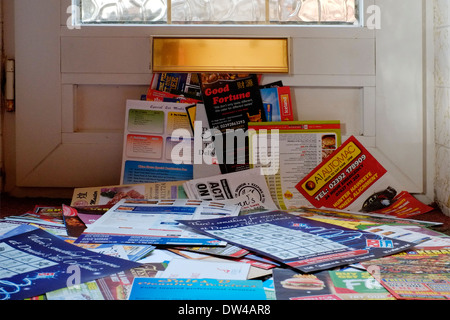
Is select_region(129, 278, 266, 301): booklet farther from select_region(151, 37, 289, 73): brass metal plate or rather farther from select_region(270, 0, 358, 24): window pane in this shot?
select_region(270, 0, 358, 24): window pane

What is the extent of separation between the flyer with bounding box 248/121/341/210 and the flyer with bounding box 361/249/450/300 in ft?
1.65

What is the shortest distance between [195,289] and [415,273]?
34 centimetres

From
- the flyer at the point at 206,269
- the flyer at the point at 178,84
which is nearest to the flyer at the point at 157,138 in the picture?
the flyer at the point at 178,84

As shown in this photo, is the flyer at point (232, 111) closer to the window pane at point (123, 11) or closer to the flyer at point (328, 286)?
the window pane at point (123, 11)

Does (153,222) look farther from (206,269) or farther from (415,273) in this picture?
(415,273)

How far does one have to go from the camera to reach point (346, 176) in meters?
1.42

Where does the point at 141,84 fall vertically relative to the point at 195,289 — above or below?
above

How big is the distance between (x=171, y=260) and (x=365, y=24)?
90 centimetres

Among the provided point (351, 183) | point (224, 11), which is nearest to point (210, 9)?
point (224, 11)

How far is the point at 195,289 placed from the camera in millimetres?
770

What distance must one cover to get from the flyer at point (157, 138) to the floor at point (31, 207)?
227mm

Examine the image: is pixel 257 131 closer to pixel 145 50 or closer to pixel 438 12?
pixel 145 50

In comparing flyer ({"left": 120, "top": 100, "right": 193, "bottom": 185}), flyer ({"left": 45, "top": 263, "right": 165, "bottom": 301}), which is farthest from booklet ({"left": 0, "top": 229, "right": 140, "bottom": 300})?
flyer ({"left": 120, "top": 100, "right": 193, "bottom": 185})

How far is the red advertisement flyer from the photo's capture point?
4.62 ft
